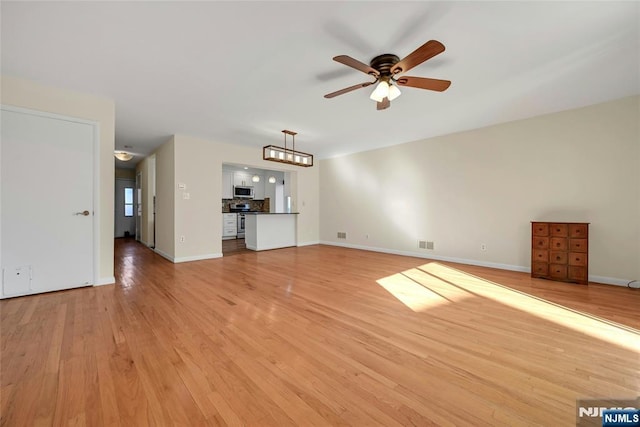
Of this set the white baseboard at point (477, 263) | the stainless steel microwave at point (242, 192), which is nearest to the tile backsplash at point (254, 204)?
the stainless steel microwave at point (242, 192)

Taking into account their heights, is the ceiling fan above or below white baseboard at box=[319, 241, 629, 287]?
above

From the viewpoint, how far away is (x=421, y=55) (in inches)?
77.0

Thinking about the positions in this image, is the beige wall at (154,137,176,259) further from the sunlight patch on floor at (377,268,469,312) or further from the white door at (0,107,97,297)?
the sunlight patch on floor at (377,268,469,312)

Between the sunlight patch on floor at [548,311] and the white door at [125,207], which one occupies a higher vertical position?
the white door at [125,207]

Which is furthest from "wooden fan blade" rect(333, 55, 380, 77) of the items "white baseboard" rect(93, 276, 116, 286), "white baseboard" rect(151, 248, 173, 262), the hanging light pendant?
"white baseboard" rect(151, 248, 173, 262)

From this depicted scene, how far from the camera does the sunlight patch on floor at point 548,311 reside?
201 centimetres

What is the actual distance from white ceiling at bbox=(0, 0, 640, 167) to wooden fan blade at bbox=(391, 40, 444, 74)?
201 mm

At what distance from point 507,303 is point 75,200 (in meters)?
5.38

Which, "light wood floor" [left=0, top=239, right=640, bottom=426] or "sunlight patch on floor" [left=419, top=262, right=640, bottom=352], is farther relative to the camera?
"sunlight patch on floor" [left=419, top=262, right=640, bottom=352]

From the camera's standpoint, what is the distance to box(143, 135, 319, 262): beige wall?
490 centimetres

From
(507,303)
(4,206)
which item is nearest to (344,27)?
(507,303)

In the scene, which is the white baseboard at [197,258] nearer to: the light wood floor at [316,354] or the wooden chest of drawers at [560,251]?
the light wood floor at [316,354]

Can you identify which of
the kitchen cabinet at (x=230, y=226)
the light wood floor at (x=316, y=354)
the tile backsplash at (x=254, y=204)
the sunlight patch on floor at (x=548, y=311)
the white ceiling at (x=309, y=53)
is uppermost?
the white ceiling at (x=309, y=53)

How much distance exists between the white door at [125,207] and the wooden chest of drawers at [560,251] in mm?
11204
